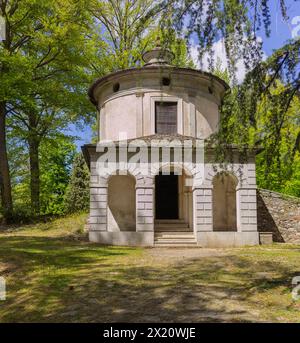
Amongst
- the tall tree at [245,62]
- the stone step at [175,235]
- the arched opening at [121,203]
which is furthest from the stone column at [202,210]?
the tall tree at [245,62]

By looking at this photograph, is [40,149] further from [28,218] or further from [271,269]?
[271,269]

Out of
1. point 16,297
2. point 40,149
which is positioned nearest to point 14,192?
point 40,149

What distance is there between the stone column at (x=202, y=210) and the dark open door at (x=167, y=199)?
7.89 feet

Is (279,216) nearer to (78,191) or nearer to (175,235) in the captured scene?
Result: (175,235)

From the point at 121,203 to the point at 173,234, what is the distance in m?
2.87

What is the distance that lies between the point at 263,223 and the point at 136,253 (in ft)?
29.0

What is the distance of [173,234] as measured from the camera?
1593 centimetres

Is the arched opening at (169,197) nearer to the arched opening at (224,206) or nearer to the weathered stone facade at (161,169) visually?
the weathered stone facade at (161,169)

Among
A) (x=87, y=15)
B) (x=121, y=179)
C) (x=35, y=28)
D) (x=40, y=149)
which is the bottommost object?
(x=121, y=179)

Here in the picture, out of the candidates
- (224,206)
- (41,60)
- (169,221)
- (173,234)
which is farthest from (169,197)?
(41,60)

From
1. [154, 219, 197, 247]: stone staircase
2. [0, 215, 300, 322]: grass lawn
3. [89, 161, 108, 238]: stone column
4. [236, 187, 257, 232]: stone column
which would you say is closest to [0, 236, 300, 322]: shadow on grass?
[0, 215, 300, 322]: grass lawn

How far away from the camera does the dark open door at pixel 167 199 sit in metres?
17.9

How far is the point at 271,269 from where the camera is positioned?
9234 mm

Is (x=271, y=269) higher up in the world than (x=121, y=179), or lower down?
lower down
